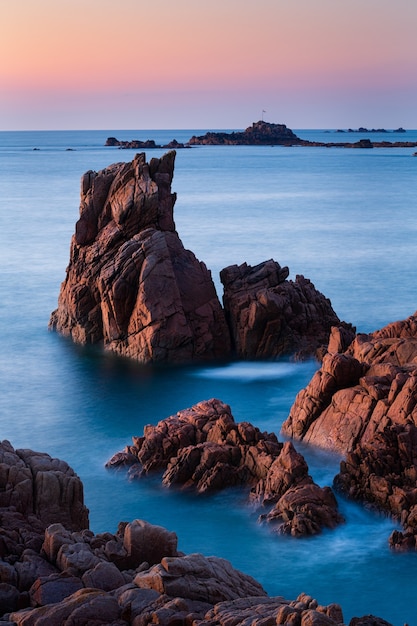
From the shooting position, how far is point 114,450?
78.6 feet

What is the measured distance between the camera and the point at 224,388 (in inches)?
1117

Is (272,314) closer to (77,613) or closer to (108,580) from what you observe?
(108,580)

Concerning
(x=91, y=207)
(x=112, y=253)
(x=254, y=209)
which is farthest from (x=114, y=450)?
(x=254, y=209)

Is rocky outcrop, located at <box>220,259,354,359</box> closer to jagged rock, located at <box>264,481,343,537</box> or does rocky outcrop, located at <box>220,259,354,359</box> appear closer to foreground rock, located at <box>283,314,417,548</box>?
foreground rock, located at <box>283,314,417,548</box>

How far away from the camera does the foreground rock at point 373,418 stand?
1906 cm

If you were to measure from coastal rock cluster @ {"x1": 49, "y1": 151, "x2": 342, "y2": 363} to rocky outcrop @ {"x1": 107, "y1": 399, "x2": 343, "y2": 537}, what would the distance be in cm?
748

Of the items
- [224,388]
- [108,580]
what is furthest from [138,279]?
[108,580]

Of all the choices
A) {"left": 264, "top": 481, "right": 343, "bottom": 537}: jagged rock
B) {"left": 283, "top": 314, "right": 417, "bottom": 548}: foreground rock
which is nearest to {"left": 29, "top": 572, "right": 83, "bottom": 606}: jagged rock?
{"left": 264, "top": 481, "right": 343, "bottom": 537}: jagged rock

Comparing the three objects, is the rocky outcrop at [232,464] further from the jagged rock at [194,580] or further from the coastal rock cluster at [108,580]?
the jagged rock at [194,580]

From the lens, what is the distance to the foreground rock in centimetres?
1906

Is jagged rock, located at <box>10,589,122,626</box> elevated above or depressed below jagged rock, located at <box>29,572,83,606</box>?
above

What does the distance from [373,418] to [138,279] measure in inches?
463

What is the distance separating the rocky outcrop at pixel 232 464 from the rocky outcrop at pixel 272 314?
25.0 ft

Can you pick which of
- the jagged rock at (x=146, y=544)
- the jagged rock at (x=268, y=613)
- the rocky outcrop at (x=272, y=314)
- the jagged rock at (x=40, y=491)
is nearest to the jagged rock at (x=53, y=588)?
the jagged rock at (x=146, y=544)
